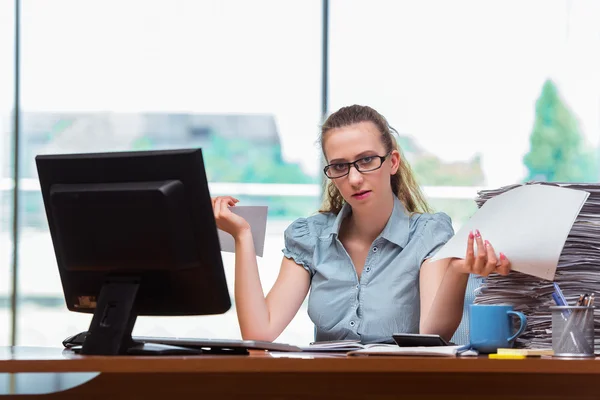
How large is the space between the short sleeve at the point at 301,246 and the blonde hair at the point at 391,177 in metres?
0.12

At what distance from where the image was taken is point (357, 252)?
219 cm

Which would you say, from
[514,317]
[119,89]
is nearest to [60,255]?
[514,317]

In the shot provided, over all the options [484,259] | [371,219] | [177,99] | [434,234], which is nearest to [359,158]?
[371,219]

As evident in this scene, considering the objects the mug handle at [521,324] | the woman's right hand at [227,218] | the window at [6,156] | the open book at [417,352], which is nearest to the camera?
the open book at [417,352]

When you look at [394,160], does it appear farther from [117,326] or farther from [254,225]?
[117,326]

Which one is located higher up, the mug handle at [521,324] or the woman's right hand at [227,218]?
the woman's right hand at [227,218]

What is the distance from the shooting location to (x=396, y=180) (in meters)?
2.28

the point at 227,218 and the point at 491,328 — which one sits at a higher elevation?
the point at 227,218

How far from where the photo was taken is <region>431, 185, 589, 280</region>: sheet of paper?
1.35m

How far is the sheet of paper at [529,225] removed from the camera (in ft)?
4.44

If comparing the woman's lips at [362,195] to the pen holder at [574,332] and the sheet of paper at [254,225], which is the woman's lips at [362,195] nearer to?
the sheet of paper at [254,225]

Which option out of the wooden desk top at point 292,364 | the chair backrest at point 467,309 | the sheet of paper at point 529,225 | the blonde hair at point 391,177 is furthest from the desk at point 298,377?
the blonde hair at point 391,177

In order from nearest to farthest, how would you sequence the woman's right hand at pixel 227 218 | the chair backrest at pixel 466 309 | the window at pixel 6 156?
the woman's right hand at pixel 227 218 → the chair backrest at pixel 466 309 → the window at pixel 6 156

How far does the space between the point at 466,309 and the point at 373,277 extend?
26 centimetres
